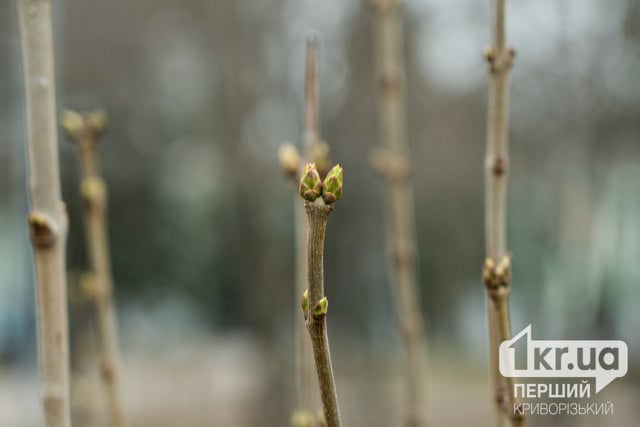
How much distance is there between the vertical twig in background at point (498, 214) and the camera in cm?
41

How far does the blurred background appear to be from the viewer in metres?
3.01

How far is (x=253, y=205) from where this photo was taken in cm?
447

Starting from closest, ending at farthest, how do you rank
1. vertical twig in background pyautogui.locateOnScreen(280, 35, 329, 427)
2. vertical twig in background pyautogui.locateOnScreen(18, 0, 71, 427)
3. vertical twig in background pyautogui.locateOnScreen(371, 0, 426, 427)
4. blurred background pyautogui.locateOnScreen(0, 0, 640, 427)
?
vertical twig in background pyautogui.locateOnScreen(18, 0, 71, 427)
vertical twig in background pyautogui.locateOnScreen(280, 35, 329, 427)
vertical twig in background pyautogui.locateOnScreen(371, 0, 426, 427)
blurred background pyautogui.locateOnScreen(0, 0, 640, 427)

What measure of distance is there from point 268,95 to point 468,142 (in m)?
1.75

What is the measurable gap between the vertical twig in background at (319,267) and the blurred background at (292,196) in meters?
1.41

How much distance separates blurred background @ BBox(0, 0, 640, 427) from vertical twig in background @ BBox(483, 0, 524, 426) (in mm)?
1363

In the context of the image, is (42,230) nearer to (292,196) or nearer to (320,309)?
(320,309)

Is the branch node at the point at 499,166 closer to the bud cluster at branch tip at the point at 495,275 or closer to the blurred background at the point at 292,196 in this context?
the bud cluster at branch tip at the point at 495,275

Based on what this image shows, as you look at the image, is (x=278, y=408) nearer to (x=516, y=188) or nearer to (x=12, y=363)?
(x=516, y=188)

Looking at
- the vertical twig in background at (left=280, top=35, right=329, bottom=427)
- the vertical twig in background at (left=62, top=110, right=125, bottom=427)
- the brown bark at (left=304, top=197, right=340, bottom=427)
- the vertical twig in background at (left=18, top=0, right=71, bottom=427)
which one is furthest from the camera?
the vertical twig in background at (left=62, top=110, right=125, bottom=427)

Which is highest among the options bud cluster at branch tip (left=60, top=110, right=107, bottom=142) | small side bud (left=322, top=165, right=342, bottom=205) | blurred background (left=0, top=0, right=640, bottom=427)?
bud cluster at branch tip (left=60, top=110, right=107, bottom=142)

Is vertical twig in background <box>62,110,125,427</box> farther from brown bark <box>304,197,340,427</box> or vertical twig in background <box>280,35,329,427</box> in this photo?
brown bark <box>304,197,340,427</box>

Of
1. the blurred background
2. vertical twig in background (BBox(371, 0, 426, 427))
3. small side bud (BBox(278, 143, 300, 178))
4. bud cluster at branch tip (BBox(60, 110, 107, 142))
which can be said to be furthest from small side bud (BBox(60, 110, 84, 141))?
the blurred background

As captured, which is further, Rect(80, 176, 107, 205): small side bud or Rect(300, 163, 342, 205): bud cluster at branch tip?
Rect(80, 176, 107, 205): small side bud
